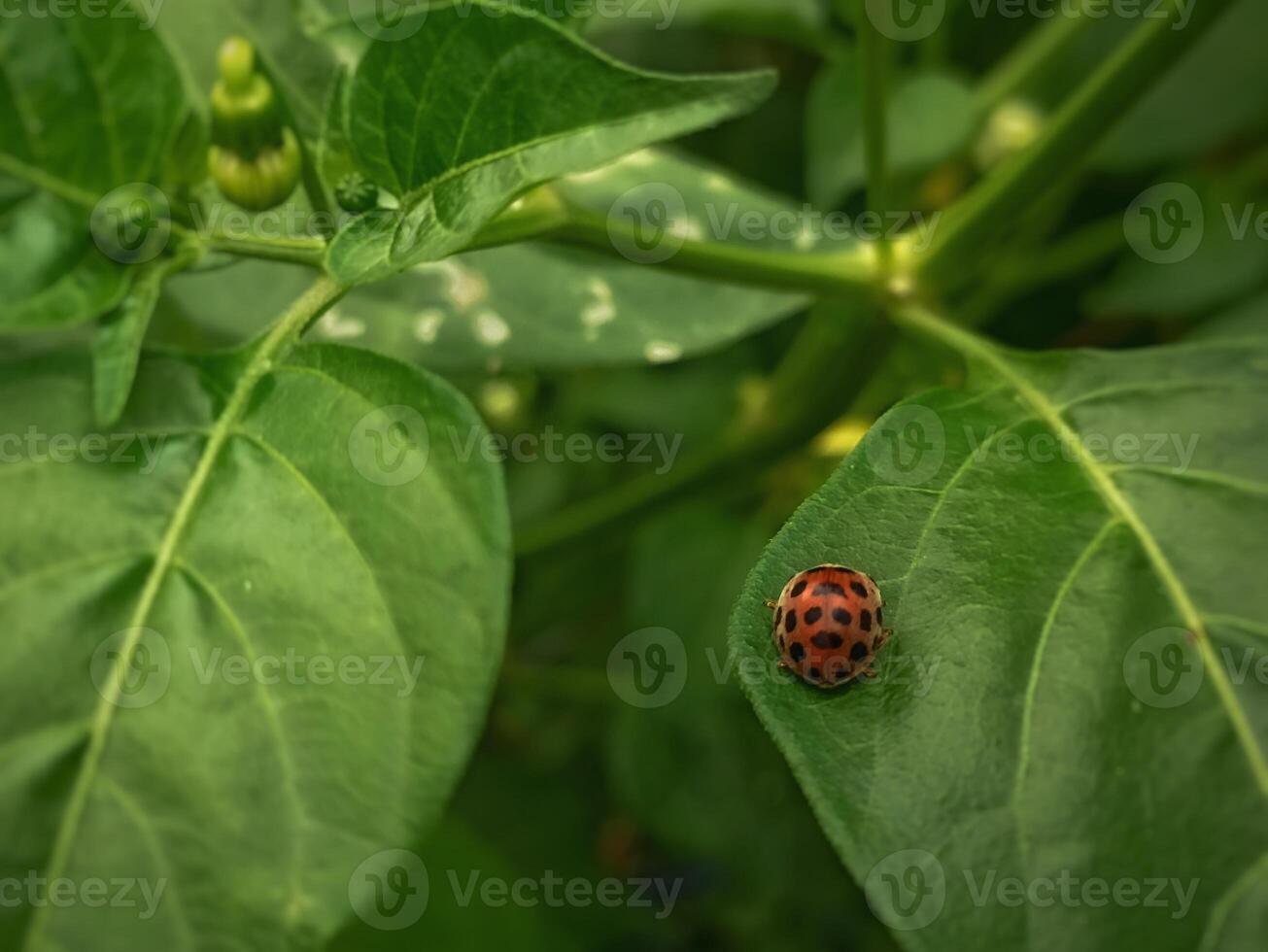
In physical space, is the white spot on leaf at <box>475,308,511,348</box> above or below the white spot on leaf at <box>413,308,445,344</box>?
above

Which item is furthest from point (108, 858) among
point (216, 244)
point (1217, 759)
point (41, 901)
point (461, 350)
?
point (1217, 759)
